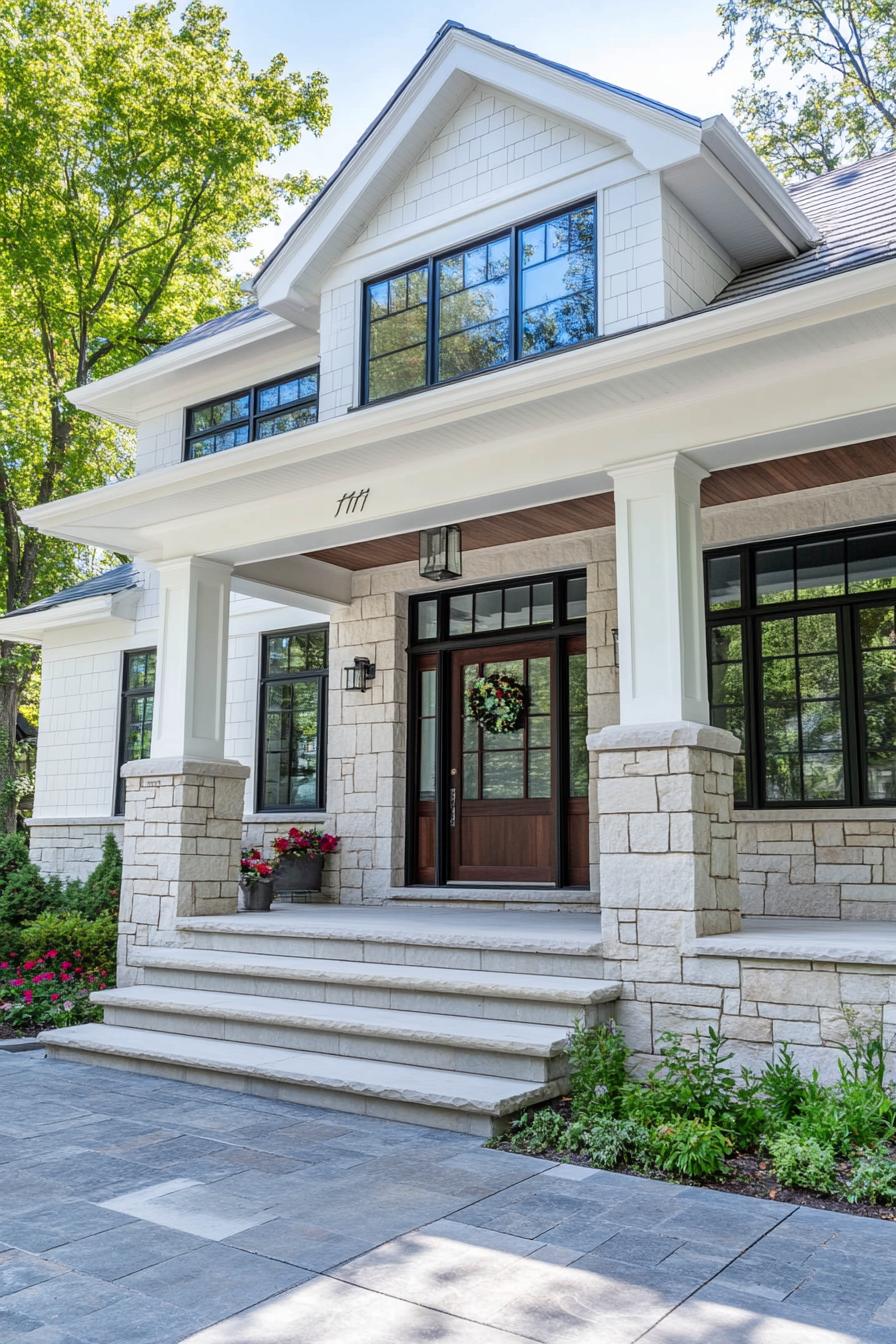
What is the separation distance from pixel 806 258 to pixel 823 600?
241cm

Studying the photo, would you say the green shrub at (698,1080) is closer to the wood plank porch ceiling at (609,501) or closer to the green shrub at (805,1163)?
the green shrub at (805,1163)

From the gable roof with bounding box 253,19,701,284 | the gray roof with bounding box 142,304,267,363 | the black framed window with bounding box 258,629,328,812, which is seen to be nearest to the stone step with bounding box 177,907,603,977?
the black framed window with bounding box 258,629,328,812

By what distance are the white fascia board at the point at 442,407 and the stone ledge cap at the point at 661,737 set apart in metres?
1.88

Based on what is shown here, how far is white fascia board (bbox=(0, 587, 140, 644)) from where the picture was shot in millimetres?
11984

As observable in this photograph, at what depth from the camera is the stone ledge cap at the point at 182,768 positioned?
782 cm

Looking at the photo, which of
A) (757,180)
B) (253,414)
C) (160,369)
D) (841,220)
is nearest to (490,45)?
(757,180)

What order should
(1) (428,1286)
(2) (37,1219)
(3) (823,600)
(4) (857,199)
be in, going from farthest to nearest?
(4) (857,199), (3) (823,600), (2) (37,1219), (1) (428,1286)

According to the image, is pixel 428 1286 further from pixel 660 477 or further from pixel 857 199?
pixel 857 199

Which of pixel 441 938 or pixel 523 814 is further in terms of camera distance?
pixel 523 814

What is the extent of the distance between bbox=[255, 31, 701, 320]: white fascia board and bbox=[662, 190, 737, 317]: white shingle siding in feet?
1.30

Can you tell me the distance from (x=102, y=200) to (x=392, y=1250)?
1723 centimetres

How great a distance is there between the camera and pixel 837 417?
213 inches

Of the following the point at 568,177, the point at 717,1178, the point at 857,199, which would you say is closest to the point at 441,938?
the point at 717,1178

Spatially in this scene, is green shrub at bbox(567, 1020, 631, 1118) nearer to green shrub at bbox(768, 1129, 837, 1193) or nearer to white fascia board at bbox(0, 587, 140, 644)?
green shrub at bbox(768, 1129, 837, 1193)
